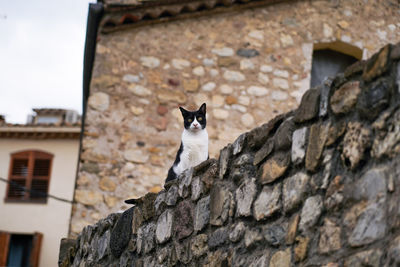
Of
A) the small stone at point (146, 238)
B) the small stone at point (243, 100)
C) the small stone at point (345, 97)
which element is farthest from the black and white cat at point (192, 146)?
the small stone at point (243, 100)

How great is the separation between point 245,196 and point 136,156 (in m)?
4.69

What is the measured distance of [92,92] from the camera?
764 centimetres

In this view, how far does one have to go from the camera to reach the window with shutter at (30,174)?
65.0ft

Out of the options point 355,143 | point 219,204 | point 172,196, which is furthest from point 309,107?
point 172,196

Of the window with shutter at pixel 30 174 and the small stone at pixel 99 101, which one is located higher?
the small stone at pixel 99 101

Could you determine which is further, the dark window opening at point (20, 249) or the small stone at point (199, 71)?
the dark window opening at point (20, 249)

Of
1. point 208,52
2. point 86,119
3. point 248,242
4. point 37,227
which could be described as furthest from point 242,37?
point 37,227

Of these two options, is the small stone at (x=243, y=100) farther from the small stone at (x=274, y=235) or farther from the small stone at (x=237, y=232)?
the small stone at (x=274, y=235)

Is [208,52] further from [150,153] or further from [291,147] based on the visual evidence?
[291,147]

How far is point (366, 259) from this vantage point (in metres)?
2.00

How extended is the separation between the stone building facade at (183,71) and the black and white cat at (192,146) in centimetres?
256

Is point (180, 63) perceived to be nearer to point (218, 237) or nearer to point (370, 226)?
point (218, 237)

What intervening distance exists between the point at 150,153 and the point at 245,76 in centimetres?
159

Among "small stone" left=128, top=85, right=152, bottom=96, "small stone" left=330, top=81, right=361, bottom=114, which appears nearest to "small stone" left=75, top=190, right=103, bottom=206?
"small stone" left=128, top=85, right=152, bottom=96
